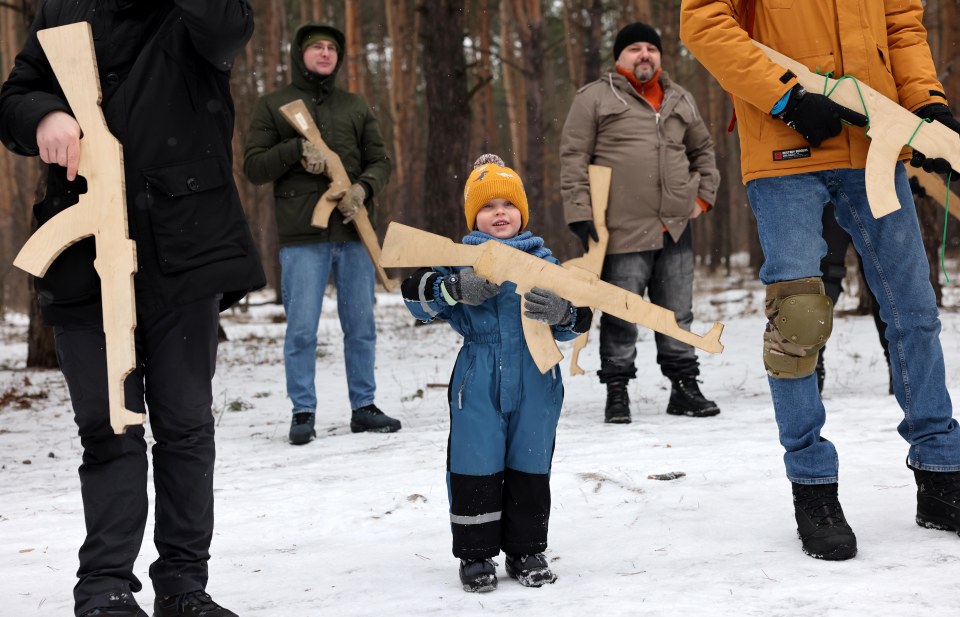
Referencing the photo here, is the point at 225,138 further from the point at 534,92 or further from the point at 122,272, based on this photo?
the point at 534,92

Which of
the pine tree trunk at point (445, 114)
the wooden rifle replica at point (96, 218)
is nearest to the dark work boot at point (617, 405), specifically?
the wooden rifle replica at point (96, 218)

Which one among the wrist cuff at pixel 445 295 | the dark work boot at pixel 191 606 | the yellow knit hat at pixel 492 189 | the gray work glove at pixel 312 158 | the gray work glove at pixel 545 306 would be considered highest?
the gray work glove at pixel 312 158

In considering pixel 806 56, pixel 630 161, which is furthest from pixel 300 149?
pixel 806 56

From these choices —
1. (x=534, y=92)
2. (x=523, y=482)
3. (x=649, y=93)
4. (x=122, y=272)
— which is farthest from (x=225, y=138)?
(x=534, y=92)

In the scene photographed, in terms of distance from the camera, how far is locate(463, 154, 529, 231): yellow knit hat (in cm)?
280

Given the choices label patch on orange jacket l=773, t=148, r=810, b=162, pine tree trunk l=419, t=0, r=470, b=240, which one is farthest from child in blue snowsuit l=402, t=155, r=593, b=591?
pine tree trunk l=419, t=0, r=470, b=240

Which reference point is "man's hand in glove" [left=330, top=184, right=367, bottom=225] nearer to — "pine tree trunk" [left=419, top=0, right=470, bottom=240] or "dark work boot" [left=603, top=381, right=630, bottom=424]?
"dark work boot" [left=603, top=381, right=630, bottom=424]

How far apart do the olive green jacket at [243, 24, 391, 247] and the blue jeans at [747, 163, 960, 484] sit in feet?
9.15

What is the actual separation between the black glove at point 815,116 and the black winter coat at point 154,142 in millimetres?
1578

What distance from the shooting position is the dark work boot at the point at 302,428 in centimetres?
487

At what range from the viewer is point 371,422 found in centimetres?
Answer: 507

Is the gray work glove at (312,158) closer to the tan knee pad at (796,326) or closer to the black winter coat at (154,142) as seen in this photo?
the black winter coat at (154,142)

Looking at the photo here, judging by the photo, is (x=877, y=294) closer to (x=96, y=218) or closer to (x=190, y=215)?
(x=190, y=215)

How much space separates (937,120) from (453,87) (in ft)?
26.4
